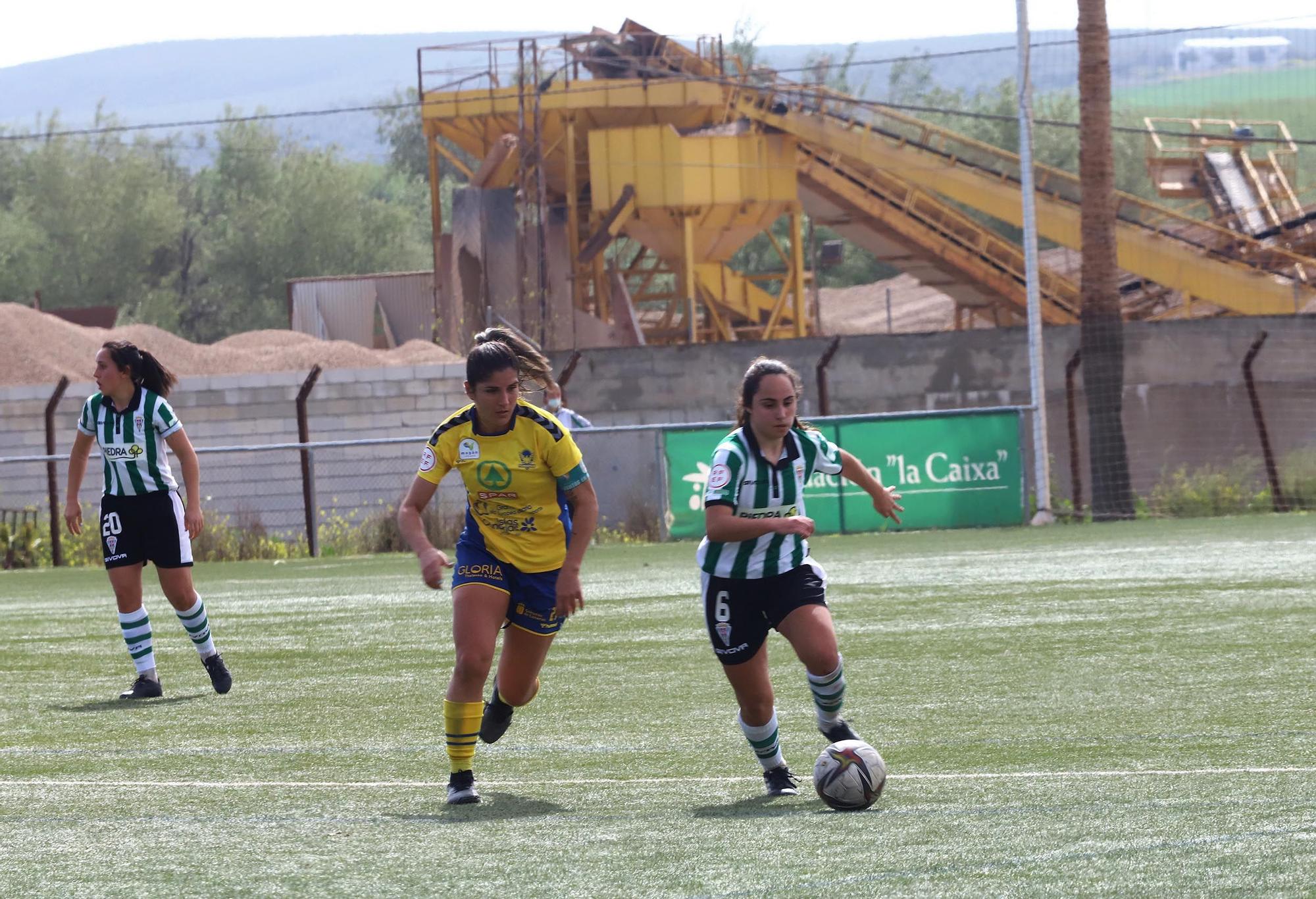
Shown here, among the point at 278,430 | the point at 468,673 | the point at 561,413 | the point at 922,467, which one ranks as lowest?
the point at 922,467

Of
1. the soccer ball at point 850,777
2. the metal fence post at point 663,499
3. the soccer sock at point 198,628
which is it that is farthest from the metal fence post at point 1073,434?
the soccer ball at point 850,777

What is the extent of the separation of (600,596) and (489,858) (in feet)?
32.7

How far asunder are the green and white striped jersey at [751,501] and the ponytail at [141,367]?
4.45 metres

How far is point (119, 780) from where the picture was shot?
708cm

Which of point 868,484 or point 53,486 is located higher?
point 868,484

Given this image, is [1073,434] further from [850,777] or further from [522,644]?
[850,777]

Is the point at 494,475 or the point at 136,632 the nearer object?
the point at 494,475

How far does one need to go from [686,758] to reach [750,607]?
1088mm

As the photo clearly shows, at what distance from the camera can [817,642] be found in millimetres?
6375

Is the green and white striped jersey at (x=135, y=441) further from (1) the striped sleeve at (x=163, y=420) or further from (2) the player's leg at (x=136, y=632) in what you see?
(2) the player's leg at (x=136, y=632)

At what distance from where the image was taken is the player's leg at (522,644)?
682 cm

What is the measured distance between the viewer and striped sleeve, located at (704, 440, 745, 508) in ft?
20.9

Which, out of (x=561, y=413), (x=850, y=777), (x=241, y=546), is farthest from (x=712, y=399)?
(x=850, y=777)

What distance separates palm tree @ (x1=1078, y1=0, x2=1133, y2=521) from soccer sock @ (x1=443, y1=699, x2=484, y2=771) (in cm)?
1905
